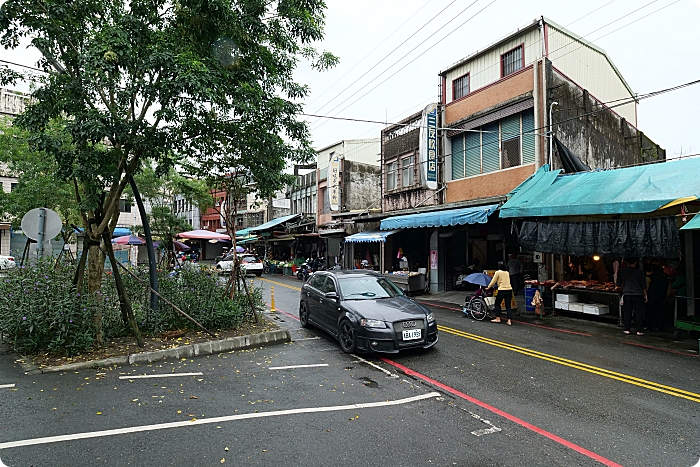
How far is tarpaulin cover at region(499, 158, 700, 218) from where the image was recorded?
9102 millimetres

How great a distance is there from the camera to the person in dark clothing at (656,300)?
987 centimetres

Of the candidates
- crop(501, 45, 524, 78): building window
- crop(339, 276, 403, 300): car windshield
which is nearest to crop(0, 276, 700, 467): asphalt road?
crop(339, 276, 403, 300): car windshield

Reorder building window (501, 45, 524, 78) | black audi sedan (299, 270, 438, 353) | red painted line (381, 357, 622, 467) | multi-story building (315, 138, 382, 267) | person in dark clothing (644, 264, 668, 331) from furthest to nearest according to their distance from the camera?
multi-story building (315, 138, 382, 267) < building window (501, 45, 524, 78) < person in dark clothing (644, 264, 668, 331) < black audi sedan (299, 270, 438, 353) < red painted line (381, 357, 622, 467)

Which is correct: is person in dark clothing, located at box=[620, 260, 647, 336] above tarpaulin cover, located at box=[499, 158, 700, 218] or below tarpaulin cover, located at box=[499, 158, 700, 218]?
below

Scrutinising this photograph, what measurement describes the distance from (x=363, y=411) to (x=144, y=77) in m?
6.68

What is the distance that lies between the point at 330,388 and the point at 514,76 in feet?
44.3

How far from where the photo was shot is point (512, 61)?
15.4 metres

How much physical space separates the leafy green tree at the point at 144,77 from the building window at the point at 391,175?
42.8ft

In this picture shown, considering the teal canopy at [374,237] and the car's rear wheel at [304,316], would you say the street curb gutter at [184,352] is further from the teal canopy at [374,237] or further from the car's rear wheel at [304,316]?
the teal canopy at [374,237]

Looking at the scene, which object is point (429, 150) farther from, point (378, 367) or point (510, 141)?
point (378, 367)

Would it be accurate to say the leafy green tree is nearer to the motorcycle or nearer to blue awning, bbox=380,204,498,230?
blue awning, bbox=380,204,498,230

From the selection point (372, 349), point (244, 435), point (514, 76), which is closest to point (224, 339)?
point (372, 349)

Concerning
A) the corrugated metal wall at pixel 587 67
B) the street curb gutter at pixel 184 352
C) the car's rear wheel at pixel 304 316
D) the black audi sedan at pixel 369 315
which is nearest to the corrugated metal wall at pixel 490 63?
the corrugated metal wall at pixel 587 67

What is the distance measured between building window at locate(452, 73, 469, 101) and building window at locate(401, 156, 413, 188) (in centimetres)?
372
